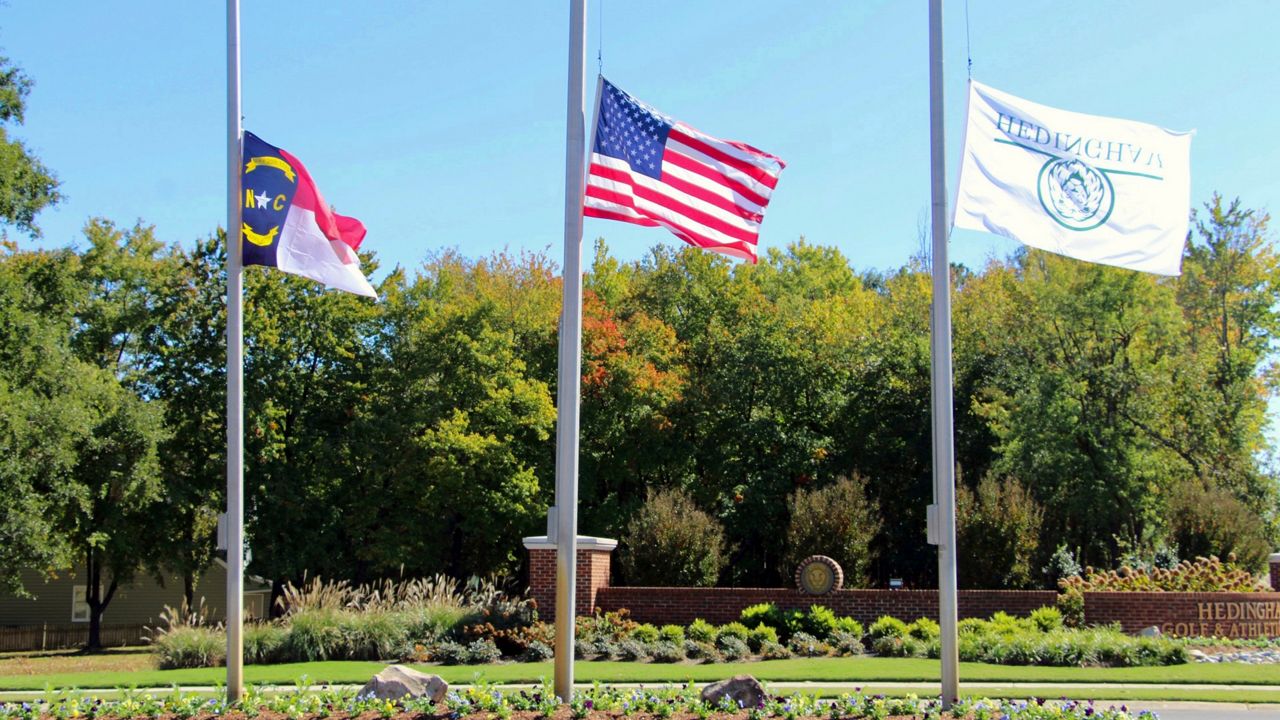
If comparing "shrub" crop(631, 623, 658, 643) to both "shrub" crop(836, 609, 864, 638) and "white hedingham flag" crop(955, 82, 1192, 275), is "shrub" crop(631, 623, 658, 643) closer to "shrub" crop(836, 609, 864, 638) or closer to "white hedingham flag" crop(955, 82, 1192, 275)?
"shrub" crop(836, 609, 864, 638)

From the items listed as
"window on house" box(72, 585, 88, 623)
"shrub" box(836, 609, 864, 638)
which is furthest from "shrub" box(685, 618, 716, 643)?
"window on house" box(72, 585, 88, 623)

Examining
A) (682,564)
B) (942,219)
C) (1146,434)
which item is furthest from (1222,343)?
(942,219)

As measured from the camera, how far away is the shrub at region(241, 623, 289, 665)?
21812mm

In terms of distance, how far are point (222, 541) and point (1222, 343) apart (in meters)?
37.5

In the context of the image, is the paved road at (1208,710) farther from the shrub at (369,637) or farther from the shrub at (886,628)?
the shrub at (369,637)

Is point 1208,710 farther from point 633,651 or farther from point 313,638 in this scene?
point 313,638

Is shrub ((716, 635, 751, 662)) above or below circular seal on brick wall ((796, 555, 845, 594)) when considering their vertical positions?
below

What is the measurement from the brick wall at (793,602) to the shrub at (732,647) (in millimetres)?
2113

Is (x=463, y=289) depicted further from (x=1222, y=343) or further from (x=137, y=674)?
(x=137, y=674)

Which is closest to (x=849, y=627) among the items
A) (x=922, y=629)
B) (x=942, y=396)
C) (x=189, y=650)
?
(x=922, y=629)

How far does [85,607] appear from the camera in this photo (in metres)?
46.7

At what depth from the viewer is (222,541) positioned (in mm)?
13203

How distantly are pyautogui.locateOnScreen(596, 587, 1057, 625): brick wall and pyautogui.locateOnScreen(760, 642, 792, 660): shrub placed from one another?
7.25ft

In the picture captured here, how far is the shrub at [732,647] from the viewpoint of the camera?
21859 mm
